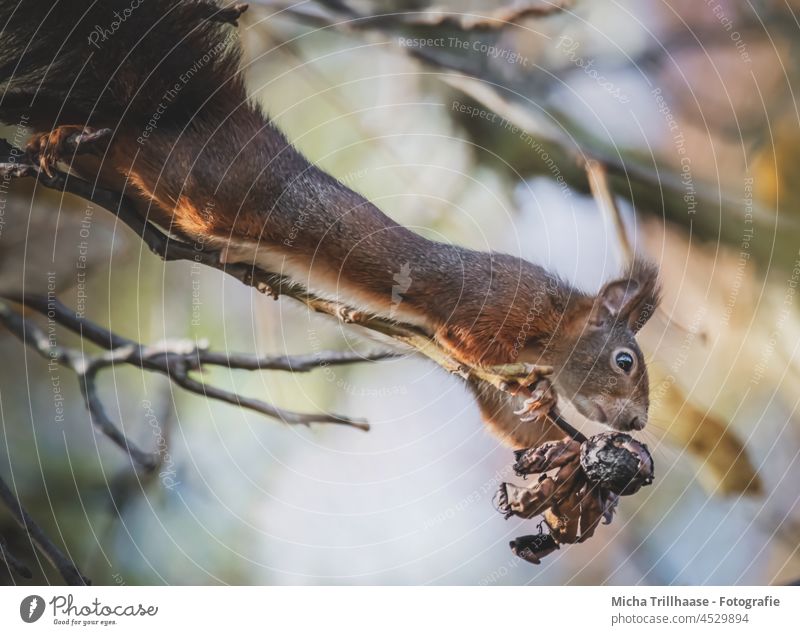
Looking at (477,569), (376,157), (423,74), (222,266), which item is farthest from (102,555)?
(423,74)

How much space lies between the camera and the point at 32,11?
1249mm

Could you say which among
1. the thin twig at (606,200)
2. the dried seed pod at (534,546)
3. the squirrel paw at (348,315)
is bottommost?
the dried seed pod at (534,546)

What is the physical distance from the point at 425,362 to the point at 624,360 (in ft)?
1.10

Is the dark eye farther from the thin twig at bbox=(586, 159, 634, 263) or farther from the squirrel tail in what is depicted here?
the squirrel tail

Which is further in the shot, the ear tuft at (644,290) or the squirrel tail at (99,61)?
the ear tuft at (644,290)

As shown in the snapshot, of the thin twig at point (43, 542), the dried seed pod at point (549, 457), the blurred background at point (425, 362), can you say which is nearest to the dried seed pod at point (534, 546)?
the blurred background at point (425, 362)

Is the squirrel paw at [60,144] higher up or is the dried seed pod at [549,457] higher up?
the squirrel paw at [60,144]

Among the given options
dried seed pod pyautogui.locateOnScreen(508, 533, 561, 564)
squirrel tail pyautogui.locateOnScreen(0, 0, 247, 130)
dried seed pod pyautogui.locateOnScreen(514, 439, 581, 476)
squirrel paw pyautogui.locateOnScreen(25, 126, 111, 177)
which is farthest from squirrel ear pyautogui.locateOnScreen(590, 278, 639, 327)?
squirrel paw pyautogui.locateOnScreen(25, 126, 111, 177)

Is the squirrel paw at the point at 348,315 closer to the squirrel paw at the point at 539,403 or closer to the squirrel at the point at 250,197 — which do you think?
the squirrel at the point at 250,197

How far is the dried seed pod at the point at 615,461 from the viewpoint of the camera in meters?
1.25

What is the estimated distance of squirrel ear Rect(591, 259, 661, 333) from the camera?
137 cm

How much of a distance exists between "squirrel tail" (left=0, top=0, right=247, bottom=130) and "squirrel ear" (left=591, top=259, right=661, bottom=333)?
74cm

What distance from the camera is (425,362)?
4.47 feet
